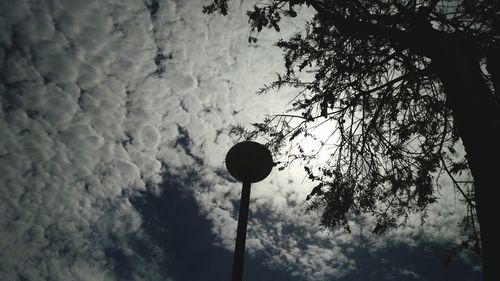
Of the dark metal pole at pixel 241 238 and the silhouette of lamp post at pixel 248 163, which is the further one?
the silhouette of lamp post at pixel 248 163

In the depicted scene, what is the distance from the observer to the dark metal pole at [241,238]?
2770mm

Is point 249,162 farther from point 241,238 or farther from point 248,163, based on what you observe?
point 241,238

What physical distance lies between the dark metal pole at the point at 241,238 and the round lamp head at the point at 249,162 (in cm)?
12

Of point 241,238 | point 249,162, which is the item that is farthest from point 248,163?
point 241,238

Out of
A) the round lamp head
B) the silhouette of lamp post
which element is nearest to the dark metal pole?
the silhouette of lamp post

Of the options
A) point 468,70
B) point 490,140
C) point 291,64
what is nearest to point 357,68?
point 291,64

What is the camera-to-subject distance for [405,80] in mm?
5340

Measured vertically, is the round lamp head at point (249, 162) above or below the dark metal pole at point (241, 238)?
above

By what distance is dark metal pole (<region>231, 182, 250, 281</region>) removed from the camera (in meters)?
2.77

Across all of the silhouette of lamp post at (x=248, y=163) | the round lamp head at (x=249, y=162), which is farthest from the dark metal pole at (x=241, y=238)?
the round lamp head at (x=249, y=162)

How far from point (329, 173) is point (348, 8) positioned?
320 cm

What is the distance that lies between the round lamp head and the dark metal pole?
12cm

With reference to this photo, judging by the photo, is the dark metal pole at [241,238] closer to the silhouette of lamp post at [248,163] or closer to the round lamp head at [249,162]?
the silhouette of lamp post at [248,163]

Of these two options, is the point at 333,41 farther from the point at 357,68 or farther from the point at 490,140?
the point at 490,140
